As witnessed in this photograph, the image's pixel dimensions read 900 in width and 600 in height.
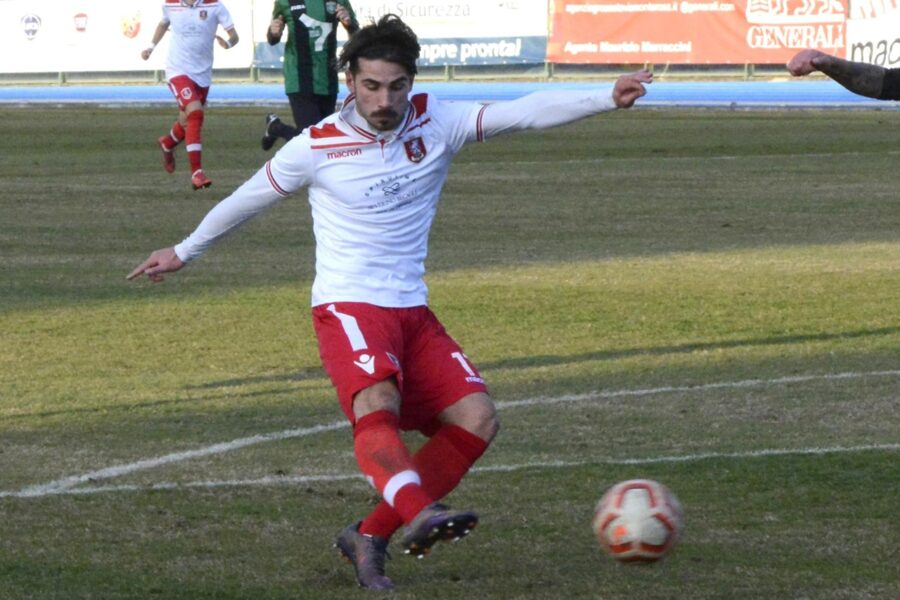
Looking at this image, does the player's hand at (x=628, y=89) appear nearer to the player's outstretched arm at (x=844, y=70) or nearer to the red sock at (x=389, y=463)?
the player's outstretched arm at (x=844, y=70)

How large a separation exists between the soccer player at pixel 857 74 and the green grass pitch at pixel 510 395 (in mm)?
1438

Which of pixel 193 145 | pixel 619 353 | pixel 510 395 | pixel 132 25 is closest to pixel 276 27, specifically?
pixel 193 145

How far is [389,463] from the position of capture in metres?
5.31

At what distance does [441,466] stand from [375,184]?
91 cm

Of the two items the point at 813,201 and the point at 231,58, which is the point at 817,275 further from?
the point at 231,58

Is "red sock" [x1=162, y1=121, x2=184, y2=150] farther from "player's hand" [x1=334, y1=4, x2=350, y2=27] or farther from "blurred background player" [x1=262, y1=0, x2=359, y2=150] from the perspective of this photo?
"player's hand" [x1=334, y1=4, x2=350, y2=27]

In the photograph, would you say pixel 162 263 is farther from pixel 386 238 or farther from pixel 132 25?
pixel 132 25

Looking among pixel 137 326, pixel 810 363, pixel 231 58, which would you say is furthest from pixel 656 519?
pixel 231 58

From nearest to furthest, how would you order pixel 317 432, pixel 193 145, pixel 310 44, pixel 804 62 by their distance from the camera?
pixel 804 62 → pixel 317 432 → pixel 310 44 → pixel 193 145

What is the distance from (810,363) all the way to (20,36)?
41361 mm

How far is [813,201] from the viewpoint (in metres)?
18.0

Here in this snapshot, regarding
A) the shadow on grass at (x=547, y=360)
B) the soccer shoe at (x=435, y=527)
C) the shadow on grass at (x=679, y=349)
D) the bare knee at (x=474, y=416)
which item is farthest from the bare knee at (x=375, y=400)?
the shadow on grass at (x=679, y=349)

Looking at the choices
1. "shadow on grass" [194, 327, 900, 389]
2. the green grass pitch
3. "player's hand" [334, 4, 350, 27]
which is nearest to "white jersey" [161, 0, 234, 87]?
the green grass pitch

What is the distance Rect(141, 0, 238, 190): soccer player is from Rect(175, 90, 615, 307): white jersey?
1307cm
